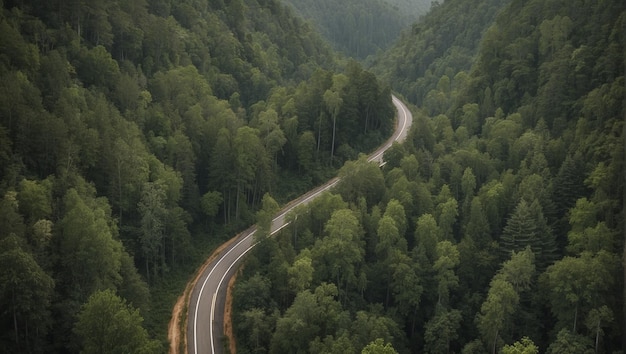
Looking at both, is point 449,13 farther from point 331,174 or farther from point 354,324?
point 354,324

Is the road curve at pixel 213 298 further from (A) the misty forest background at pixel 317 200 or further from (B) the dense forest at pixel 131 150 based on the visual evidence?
(B) the dense forest at pixel 131 150

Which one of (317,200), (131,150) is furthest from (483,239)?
(131,150)

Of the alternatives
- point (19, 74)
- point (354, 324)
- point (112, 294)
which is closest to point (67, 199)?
point (112, 294)

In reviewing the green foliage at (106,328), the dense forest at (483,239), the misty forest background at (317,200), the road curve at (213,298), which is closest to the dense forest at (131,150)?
the green foliage at (106,328)

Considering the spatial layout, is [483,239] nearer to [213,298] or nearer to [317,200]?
[317,200]

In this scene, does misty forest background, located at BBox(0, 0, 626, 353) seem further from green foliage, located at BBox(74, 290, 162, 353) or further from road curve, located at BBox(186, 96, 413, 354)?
road curve, located at BBox(186, 96, 413, 354)
